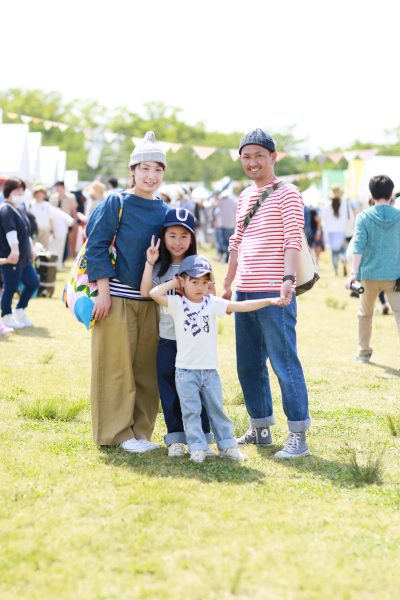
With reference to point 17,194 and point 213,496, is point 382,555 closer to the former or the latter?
point 213,496

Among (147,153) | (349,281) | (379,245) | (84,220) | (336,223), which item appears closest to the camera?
(147,153)

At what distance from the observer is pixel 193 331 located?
5559mm

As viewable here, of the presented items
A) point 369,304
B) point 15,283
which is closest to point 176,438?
point 369,304

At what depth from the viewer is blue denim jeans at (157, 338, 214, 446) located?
5750mm

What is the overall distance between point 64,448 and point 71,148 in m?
80.4

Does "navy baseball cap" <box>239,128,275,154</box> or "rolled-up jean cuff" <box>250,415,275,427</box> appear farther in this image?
"rolled-up jean cuff" <box>250,415,275,427</box>

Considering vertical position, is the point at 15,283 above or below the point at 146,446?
above

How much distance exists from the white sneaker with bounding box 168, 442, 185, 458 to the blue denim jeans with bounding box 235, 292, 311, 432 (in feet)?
1.97

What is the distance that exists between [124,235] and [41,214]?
1280 centimetres

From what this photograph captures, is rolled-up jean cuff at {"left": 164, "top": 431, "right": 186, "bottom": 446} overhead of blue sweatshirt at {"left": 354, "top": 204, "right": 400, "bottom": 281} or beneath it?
beneath

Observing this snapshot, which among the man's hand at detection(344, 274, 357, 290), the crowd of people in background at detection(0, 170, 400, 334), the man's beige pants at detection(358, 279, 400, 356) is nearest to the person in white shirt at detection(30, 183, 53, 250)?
the crowd of people in background at detection(0, 170, 400, 334)

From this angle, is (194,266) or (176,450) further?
(176,450)

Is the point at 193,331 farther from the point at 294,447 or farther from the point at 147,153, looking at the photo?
the point at 147,153

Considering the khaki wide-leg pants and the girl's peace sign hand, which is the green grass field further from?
the girl's peace sign hand
